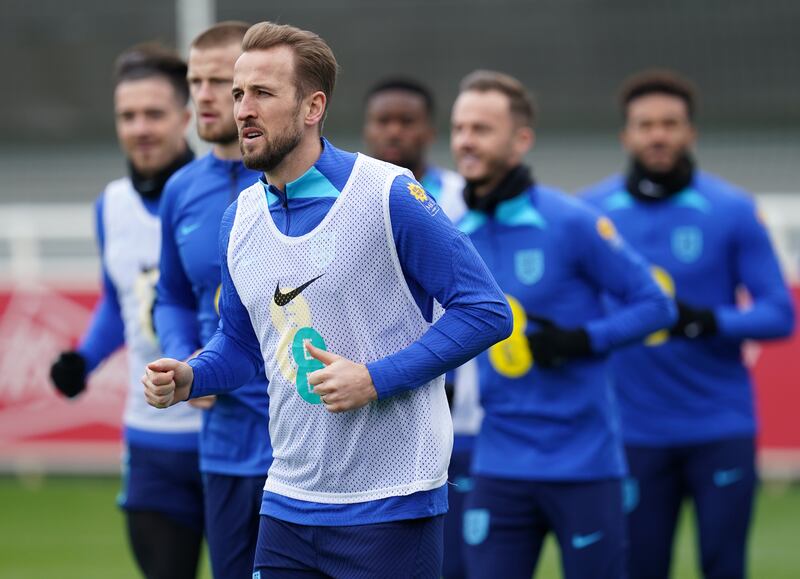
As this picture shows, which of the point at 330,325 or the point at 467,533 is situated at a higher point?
the point at 330,325

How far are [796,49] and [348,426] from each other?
647 inches

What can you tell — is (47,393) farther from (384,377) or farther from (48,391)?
(384,377)

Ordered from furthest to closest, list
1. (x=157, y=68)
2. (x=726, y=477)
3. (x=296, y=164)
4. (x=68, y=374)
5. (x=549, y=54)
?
(x=549, y=54) → (x=726, y=477) → (x=157, y=68) → (x=68, y=374) → (x=296, y=164)

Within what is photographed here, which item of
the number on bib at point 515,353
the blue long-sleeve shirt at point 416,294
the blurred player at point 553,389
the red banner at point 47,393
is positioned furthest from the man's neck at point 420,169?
the red banner at point 47,393

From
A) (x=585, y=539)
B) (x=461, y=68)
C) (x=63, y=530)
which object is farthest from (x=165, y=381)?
(x=461, y=68)

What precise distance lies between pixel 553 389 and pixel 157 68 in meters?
2.02

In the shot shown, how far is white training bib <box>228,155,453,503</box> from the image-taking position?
382 centimetres

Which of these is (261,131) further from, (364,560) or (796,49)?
(796,49)

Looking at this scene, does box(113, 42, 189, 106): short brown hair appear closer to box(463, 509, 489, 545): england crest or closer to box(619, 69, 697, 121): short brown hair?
box(463, 509, 489, 545): england crest

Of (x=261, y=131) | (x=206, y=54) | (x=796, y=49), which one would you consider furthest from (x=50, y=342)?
(x=796, y=49)

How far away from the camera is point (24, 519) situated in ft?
33.3

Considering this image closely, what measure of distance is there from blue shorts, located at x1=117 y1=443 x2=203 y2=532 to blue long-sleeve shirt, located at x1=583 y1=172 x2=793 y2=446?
6.80ft

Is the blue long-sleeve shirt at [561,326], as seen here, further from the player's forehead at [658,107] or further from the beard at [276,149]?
the beard at [276,149]

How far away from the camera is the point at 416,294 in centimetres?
389
